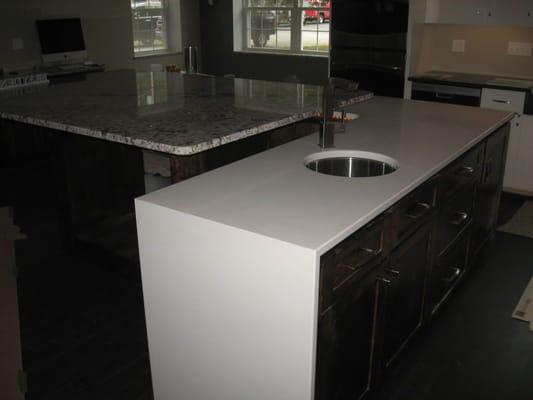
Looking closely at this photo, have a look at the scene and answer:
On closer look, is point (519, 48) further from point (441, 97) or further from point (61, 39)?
point (61, 39)

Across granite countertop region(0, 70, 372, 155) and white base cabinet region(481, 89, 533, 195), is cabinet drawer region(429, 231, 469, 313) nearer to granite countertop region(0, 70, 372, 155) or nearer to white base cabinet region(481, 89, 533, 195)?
granite countertop region(0, 70, 372, 155)

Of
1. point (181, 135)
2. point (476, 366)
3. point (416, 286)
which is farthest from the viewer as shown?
point (476, 366)

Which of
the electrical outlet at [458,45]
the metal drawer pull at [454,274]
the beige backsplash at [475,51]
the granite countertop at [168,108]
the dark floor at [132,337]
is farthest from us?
the electrical outlet at [458,45]

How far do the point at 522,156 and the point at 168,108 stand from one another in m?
2.97

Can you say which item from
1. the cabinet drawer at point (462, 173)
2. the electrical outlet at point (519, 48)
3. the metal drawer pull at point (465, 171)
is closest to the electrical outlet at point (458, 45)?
the electrical outlet at point (519, 48)

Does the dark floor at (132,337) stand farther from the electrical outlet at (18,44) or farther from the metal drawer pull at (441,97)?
the electrical outlet at (18,44)

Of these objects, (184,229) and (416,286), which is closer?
(184,229)

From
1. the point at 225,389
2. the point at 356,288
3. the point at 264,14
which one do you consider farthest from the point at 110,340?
the point at 264,14

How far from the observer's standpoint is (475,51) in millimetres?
4949

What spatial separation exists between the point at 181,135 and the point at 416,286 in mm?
1135

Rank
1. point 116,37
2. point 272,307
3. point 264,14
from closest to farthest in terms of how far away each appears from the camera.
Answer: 1. point 272,307
2. point 116,37
3. point 264,14

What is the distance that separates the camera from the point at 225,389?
1812 mm

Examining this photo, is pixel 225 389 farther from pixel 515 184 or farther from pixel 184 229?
pixel 515 184

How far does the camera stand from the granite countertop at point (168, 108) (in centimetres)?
216
